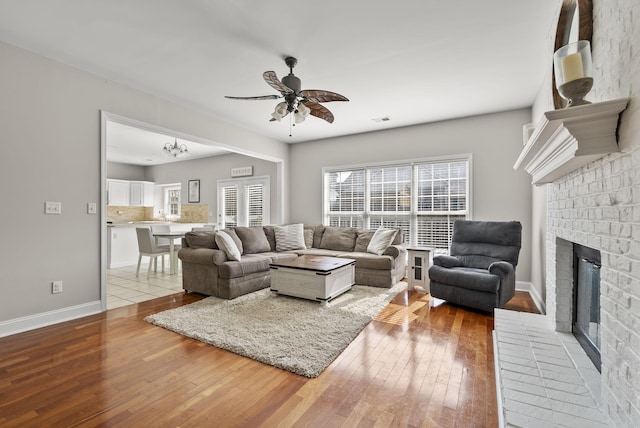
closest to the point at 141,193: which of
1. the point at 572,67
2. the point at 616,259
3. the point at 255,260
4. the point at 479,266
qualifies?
the point at 255,260

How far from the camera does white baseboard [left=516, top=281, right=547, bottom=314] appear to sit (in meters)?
3.37

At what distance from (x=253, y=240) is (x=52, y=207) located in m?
2.47

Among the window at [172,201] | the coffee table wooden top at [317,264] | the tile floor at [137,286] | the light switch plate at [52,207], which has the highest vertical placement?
the window at [172,201]

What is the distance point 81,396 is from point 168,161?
781 centimetres

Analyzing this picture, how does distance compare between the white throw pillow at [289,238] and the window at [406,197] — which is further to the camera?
the white throw pillow at [289,238]

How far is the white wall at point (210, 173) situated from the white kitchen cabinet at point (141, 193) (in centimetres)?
33

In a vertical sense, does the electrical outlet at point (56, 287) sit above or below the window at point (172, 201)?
below

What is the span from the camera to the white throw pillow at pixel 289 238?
5.26 meters

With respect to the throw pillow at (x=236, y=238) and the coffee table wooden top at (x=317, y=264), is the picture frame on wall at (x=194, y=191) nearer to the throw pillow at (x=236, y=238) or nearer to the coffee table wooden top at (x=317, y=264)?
the throw pillow at (x=236, y=238)

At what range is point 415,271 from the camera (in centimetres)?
421

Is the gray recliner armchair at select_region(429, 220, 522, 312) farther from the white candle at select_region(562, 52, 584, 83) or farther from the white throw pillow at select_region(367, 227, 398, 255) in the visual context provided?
the white candle at select_region(562, 52, 584, 83)

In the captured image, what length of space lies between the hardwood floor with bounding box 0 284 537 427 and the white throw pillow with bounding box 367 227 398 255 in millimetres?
1907

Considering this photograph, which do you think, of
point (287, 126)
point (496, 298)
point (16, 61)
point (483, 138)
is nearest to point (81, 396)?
point (16, 61)

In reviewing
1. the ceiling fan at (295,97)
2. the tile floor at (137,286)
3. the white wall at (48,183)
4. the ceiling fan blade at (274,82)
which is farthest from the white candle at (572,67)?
the tile floor at (137,286)
